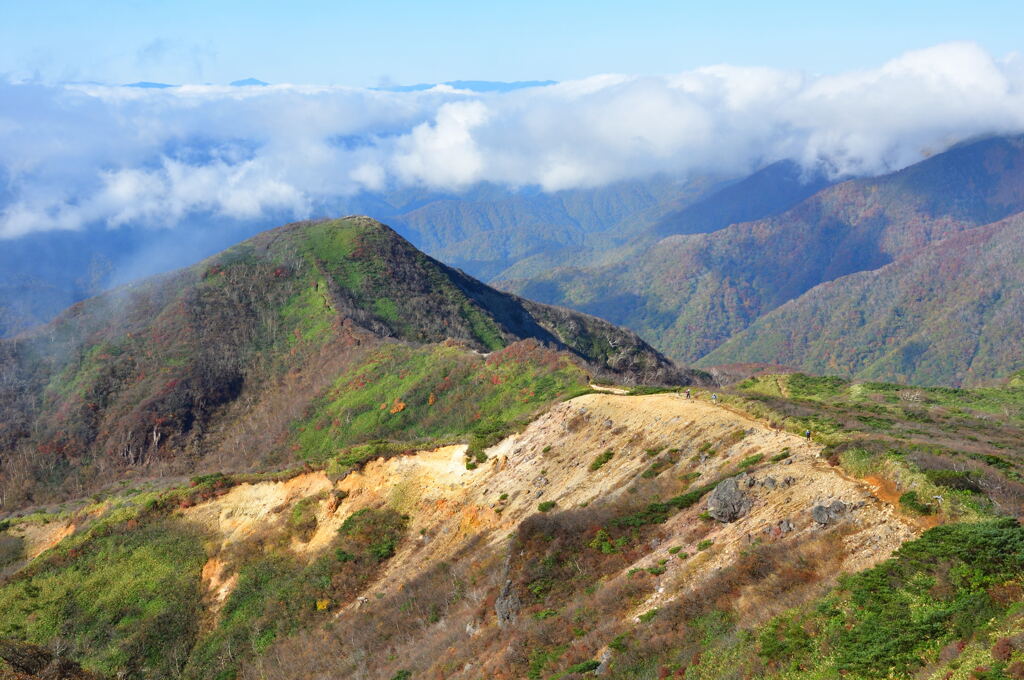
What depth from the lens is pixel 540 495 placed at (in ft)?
164

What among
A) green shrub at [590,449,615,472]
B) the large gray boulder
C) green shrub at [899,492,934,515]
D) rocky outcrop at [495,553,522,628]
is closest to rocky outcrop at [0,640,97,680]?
rocky outcrop at [495,553,522,628]

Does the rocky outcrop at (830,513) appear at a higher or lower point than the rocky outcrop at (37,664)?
higher

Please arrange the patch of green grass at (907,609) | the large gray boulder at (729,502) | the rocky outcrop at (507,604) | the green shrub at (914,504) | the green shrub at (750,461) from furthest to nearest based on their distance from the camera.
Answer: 1. the green shrub at (750,461)
2. the rocky outcrop at (507,604)
3. the large gray boulder at (729,502)
4. the green shrub at (914,504)
5. the patch of green grass at (907,609)

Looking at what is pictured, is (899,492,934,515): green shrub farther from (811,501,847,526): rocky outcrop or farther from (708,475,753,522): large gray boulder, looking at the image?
(708,475,753,522): large gray boulder

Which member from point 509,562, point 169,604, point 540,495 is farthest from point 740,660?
point 169,604

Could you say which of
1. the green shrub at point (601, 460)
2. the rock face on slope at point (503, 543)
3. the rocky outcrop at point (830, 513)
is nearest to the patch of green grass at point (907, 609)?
the rock face on slope at point (503, 543)

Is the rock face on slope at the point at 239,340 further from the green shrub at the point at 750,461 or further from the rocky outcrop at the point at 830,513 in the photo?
the rocky outcrop at the point at 830,513

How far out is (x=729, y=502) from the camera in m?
33.2

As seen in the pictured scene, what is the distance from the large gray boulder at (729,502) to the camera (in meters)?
32.8

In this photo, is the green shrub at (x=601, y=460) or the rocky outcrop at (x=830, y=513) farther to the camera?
the green shrub at (x=601, y=460)

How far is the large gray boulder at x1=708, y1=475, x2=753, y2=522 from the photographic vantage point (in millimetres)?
32750

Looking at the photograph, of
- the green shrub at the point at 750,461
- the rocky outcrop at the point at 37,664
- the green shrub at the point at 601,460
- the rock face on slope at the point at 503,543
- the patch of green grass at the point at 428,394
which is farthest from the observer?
the patch of green grass at the point at 428,394

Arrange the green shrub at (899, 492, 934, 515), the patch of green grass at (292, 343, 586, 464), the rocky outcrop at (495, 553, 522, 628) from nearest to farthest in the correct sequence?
the green shrub at (899, 492, 934, 515)
the rocky outcrop at (495, 553, 522, 628)
the patch of green grass at (292, 343, 586, 464)

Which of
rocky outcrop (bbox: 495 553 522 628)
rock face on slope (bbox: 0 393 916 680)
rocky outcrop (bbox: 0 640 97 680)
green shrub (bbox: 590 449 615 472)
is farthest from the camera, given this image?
green shrub (bbox: 590 449 615 472)
